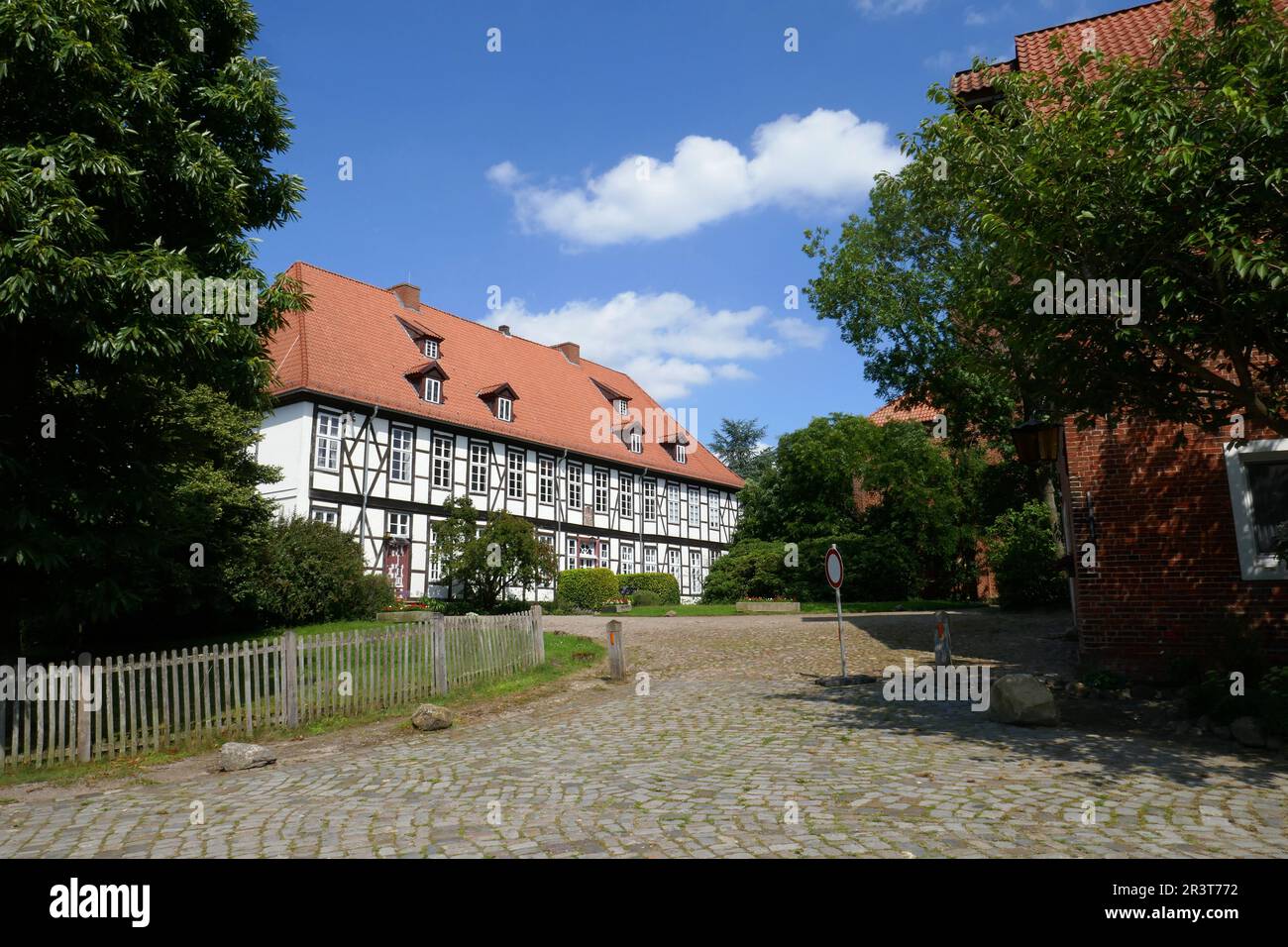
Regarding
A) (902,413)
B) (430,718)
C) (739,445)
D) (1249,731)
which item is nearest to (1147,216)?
(1249,731)

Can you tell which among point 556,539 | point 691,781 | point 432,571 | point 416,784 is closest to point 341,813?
point 416,784

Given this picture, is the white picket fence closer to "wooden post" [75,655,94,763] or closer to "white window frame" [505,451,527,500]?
"wooden post" [75,655,94,763]

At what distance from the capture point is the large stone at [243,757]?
834 centimetres

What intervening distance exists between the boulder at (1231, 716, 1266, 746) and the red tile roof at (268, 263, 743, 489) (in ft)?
72.3

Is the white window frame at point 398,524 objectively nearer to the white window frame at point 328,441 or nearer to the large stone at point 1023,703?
the white window frame at point 328,441

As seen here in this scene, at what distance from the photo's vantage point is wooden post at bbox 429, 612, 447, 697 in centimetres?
1240

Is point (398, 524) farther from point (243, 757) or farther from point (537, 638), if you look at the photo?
point (243, 757)

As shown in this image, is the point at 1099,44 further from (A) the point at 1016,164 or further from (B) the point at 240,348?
(B) the point at 240,348

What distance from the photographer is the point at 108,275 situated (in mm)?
8555

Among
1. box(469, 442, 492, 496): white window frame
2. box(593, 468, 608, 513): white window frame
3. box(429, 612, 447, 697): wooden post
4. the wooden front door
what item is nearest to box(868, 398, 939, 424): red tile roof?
box(593, 468, 608, 513): white window frame

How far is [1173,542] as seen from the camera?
1086cm

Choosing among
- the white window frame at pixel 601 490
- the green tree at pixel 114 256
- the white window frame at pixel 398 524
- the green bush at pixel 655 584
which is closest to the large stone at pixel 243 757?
the green tree at pixel 114 256

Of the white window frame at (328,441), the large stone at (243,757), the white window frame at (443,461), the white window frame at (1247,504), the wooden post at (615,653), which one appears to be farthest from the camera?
the white window frame at (443,461)

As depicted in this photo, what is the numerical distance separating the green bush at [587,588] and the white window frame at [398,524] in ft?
20.1
